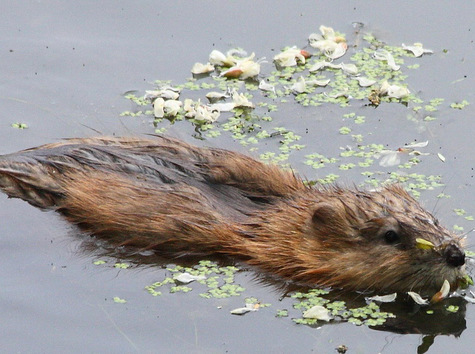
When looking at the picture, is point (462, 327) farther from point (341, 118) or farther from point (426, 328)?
point (341, 118)

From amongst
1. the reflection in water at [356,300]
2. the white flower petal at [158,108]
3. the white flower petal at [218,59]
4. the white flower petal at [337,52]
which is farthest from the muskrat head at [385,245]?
the white flower petal at [337,52]

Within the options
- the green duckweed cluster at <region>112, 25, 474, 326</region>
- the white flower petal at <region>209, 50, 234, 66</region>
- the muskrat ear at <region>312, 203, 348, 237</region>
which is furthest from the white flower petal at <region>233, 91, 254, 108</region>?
the muskrat ear at <region>312, 203, 348, 237</region>

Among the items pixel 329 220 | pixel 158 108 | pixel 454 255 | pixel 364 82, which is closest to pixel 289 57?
pixel 364 82

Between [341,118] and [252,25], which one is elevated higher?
[252,25]

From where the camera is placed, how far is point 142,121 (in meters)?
9.98

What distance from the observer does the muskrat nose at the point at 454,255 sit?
7.20 m

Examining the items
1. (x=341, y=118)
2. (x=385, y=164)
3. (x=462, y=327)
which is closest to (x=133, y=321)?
(x=462, y=327)

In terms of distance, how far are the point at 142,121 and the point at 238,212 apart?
2357mm

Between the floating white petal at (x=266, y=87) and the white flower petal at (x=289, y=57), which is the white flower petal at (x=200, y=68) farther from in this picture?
the white flower petal at (x=289, y=57)

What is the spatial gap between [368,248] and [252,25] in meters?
4.53

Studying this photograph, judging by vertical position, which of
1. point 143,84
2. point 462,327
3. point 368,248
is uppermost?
point 143,84

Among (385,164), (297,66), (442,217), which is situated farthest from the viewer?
(297,66)

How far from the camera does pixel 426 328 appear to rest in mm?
7242

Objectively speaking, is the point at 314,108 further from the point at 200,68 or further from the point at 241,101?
the point at 200,68
